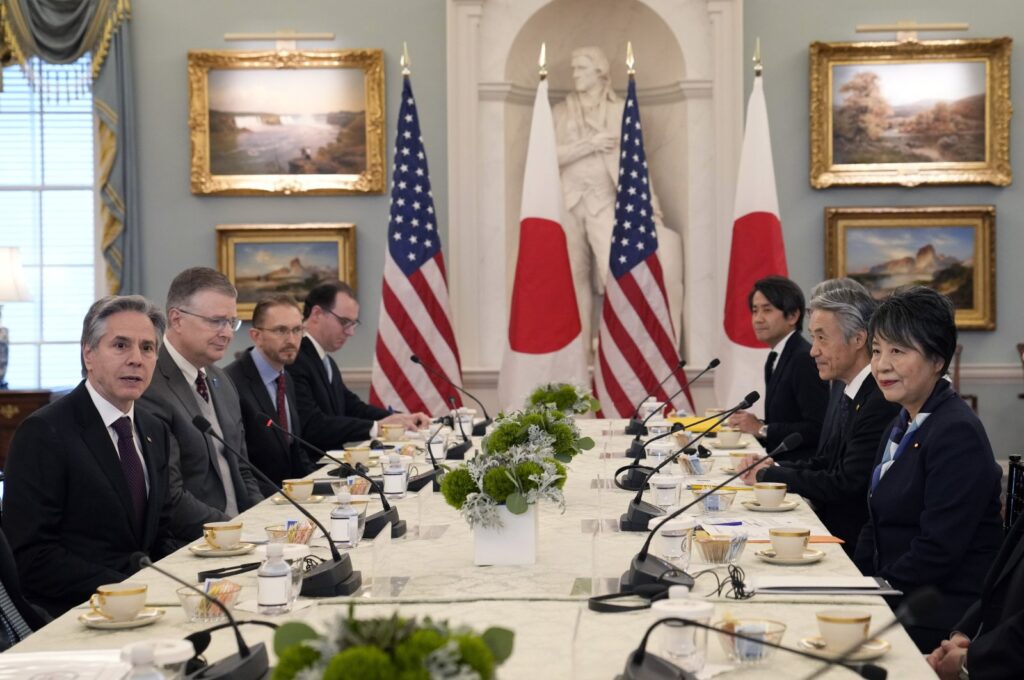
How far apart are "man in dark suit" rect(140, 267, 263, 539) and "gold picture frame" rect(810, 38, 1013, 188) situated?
4899 mm

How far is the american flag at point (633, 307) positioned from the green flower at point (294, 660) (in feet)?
21.1

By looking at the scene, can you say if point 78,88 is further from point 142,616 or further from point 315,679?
point 315,679

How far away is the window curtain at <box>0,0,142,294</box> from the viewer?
817cm

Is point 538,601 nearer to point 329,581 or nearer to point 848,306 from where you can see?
point 329,581

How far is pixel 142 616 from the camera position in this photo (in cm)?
230

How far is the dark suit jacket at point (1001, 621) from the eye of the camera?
238 centimetres

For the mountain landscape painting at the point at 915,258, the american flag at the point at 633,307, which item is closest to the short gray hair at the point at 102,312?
the american flag at the point at 633,307

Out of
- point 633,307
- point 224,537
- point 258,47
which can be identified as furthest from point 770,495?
point 258,47

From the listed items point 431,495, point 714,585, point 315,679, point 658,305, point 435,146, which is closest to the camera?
point 315,679

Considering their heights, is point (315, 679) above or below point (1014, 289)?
below

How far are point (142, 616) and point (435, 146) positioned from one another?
632 centimetres

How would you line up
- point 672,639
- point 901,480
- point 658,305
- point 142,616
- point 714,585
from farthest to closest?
point 658,305, point 901,480, point 714,585, point 142,616, point 672,639

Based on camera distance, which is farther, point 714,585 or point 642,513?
point 642,513

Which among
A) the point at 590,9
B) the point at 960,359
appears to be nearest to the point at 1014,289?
the point at 960,359
